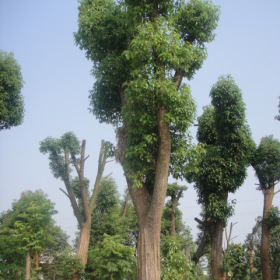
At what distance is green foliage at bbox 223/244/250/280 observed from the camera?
42.7 feet

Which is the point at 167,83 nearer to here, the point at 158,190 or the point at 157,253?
the point at 158,190

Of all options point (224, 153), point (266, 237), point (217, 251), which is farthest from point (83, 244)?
point (266, 237)

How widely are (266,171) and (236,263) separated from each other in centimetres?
459

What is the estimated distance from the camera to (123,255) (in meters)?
12.5

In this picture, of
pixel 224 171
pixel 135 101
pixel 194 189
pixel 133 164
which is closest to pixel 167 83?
pixel 135 101

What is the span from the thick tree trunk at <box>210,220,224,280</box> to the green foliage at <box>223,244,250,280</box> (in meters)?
0.34

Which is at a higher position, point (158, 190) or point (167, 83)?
point (167, 83)

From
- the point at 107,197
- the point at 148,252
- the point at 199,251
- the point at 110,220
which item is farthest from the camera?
the point at 107,197

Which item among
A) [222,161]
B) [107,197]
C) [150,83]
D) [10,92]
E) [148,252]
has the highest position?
[10,92]

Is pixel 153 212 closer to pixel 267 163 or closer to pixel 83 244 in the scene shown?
pixel 267 163

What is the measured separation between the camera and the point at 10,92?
631 inches

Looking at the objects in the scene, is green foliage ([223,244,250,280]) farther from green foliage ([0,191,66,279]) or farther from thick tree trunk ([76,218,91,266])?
green foliage ([0,191,66,279])

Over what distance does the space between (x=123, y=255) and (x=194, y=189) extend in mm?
4750

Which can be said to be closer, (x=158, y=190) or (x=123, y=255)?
(x=158, y=190)
